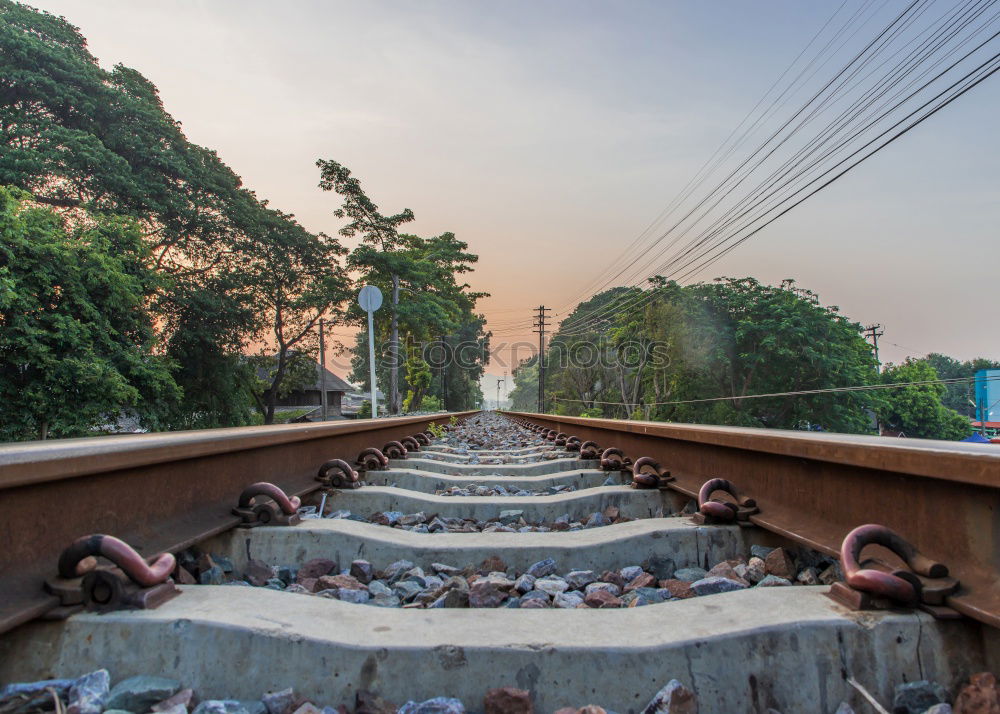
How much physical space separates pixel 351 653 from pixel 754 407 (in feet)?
127

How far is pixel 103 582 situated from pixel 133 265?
23.0 meters

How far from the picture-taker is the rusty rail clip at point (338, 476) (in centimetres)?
297

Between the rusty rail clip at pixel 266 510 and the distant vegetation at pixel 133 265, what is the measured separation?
17334mm

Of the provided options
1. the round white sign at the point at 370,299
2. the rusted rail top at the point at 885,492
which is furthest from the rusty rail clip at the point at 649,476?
the round white sign at the point at 370,299

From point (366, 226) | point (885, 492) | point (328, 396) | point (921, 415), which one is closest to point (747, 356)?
point (921, 415)

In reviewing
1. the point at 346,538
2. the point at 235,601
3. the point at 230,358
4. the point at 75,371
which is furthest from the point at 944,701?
the point at 230,358

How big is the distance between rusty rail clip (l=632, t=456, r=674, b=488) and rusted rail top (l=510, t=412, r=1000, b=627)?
20cm

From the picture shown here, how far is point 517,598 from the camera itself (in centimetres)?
154

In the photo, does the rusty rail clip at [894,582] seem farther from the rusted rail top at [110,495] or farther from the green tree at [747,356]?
the green tree at [747,356]

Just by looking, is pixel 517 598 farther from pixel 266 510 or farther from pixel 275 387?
pixel 275 387

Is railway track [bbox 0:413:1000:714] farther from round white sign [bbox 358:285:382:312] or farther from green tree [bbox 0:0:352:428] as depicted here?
green tree [bbox 0:0:352:428]

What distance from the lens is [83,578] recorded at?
1196 mm

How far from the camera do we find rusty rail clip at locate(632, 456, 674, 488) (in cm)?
282

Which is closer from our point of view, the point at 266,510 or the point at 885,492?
the point at 885,492
